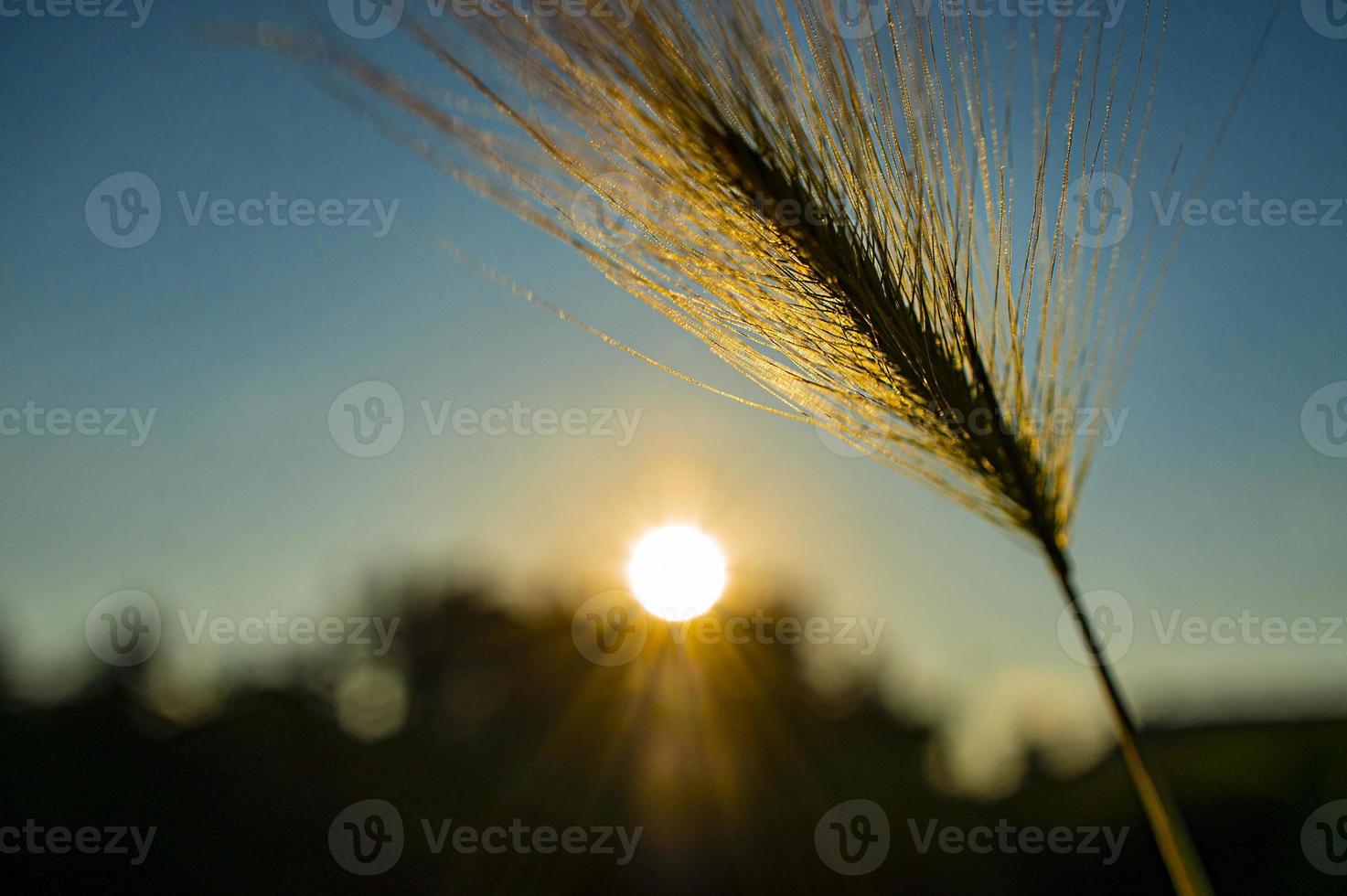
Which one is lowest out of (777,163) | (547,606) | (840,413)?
(547,606)

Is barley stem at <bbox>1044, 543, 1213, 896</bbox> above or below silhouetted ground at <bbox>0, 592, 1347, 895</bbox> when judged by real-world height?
above

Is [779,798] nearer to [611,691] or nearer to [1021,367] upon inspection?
[611,691]

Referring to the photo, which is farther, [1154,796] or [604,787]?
[604,787]

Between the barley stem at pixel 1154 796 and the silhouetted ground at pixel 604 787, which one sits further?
the silhouetted ground at pixel 604 787

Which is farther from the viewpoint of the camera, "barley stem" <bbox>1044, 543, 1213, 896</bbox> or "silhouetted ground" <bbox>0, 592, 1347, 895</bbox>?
"silhouetted ground" <bbox>0, 592, 1347, 895</bbox>

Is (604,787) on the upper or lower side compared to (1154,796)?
lower

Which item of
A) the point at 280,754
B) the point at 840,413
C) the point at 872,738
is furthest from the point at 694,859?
the point at 840,413

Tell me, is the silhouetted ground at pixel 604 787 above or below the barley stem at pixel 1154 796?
below

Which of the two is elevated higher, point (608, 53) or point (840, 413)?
point (608, 53)
